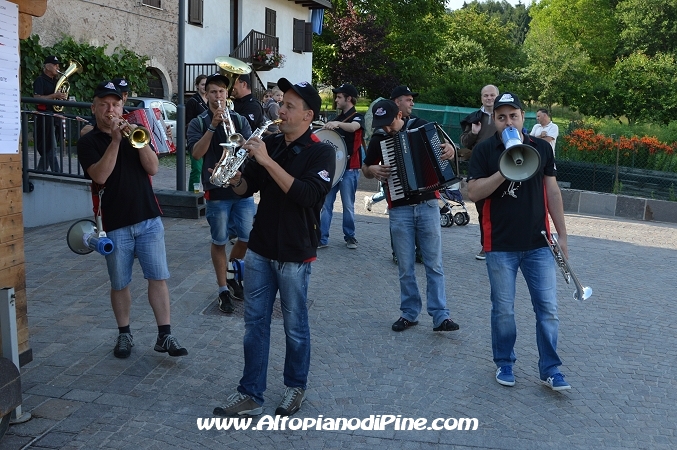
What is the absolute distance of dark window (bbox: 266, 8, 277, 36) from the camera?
3253 centimetres

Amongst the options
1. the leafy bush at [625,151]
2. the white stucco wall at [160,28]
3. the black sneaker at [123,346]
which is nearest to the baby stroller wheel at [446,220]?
the leafy bush at [625,151]

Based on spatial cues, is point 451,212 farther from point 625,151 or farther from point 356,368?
point 356,368

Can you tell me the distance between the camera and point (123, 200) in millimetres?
5391

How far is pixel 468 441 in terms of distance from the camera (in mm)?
4547

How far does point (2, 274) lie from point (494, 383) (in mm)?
3389

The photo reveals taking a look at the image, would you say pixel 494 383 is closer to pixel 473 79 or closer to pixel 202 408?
pixel 202 408

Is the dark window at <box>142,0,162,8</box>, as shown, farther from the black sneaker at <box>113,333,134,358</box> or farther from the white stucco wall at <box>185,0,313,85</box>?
the black sneaker at <box>113,333,134,358</box>

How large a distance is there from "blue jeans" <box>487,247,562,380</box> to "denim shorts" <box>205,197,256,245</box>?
2.29m

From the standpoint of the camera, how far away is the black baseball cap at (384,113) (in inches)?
252

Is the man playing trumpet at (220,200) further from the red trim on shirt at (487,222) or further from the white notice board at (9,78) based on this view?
the red trim on shirt at (487,222)

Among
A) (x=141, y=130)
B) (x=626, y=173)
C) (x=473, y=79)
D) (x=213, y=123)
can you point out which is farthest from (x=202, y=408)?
(x=473, y=79)

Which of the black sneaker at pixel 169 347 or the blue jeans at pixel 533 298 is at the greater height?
the blue jeans at pixel 533 298

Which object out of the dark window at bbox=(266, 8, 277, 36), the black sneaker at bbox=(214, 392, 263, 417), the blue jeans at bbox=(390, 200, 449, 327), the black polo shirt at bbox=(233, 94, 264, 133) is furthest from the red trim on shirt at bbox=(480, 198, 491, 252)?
the dark window at bbox=(266, 8, 277, 36)

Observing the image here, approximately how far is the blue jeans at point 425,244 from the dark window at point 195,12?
22141mm
